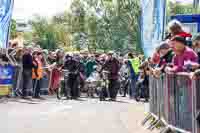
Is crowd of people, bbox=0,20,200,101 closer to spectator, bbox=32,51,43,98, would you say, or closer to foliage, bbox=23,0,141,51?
spectator, bbox=32,51,43,98

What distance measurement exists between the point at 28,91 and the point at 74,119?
28.4 feet

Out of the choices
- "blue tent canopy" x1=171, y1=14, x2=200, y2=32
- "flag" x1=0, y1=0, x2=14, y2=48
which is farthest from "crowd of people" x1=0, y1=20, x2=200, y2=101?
"blue tent canopy" x1=171, y1=14, x2=200, y2=32

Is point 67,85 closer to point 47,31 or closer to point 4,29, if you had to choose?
point 4,29

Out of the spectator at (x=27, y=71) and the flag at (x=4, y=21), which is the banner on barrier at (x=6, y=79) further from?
the flag at (x=4, y=21)

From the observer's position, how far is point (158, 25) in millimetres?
14344

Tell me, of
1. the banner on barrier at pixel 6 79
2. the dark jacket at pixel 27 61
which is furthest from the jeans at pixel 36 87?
the banner on barrier at pixel 6 79

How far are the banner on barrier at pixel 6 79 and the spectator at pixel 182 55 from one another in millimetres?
12404

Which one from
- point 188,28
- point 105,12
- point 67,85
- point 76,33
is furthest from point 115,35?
point 188,28

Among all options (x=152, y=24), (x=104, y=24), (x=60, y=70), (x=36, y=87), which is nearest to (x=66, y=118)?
(x=152, y=24)

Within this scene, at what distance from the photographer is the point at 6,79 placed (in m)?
22.8

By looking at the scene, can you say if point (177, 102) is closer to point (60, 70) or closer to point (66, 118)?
point (66, 118)

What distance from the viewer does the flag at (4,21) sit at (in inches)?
858

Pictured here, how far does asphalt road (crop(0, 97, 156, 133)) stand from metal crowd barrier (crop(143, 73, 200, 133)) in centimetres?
80

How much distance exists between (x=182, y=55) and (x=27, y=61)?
534 inches
